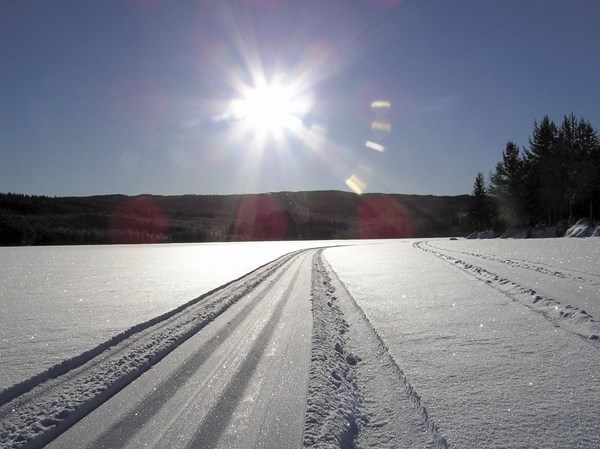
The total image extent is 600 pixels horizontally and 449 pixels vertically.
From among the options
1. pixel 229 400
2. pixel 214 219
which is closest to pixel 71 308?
pixel 229 400

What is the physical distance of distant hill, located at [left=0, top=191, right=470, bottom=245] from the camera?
169 feet

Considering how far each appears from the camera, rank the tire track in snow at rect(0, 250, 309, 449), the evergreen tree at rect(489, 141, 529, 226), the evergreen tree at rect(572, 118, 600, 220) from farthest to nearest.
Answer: the evergreen tree at rect(489, 141, 529, 226) → the evergreen tree at rect(572, 118, 600, 220) → the tire track in snow at rect(0, 250, 309, 449)

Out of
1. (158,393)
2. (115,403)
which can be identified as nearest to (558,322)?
(158,393)

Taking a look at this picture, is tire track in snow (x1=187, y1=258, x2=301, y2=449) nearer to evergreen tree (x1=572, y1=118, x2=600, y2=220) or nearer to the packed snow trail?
the packed snow trail

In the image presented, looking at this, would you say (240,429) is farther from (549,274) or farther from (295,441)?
(549,274)

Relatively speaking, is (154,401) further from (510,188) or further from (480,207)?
(480,207)

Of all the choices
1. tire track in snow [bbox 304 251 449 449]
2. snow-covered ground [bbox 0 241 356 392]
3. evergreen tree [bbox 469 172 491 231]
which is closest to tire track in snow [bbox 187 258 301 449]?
tire track in snow [bbox 304 251 449 449]

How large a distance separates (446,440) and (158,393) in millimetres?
2046

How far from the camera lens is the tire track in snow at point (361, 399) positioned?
2227 mm

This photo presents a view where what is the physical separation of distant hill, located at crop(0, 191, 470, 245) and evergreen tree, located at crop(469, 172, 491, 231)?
11.6m

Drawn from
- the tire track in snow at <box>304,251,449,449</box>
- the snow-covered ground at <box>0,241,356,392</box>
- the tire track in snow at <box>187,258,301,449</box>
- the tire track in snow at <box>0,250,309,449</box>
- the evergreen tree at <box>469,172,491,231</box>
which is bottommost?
the tire track in snow at <box>304,251,449,449</box>

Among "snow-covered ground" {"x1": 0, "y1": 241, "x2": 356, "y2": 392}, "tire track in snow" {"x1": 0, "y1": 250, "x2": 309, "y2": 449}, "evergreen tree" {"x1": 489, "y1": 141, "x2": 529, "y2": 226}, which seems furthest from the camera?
"evergreen tree" {"x1": 489, "y1": 141, "x2": 529, "y2": 226}

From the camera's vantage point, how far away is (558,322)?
14.8 feet

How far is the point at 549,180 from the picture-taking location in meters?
39.8
